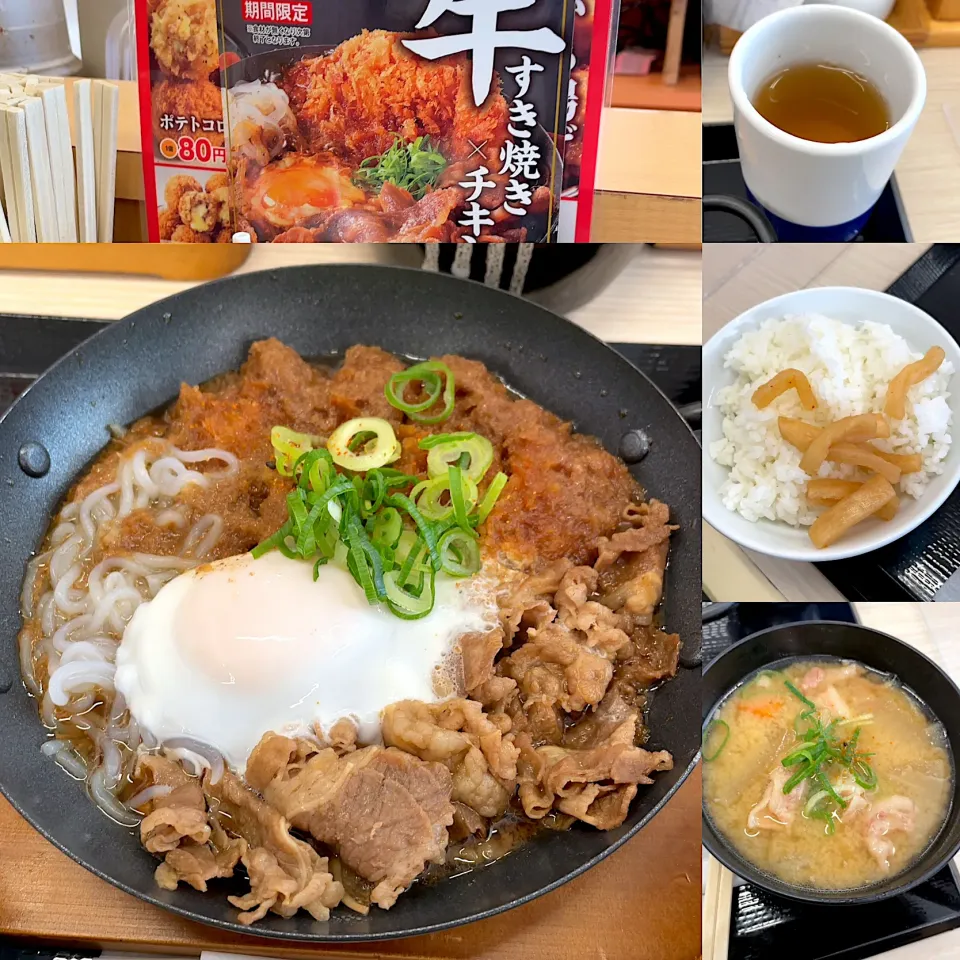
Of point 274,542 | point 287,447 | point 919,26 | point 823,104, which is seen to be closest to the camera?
point 823,104

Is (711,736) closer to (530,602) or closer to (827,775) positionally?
(827,775)

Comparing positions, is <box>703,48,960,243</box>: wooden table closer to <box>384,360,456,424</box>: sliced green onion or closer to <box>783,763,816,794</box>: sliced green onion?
<box>384,360,456,424</box>: sliced green onion

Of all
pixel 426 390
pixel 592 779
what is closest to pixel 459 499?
pixel 426 390

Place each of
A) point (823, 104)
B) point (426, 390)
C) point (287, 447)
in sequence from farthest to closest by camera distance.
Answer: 1. point (426, 390)
2. point (287, 447)
3. point (823, 104)

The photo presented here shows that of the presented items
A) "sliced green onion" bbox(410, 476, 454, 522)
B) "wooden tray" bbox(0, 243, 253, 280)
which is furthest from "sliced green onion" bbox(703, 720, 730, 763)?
"wooden tray" bbox(0, 243, 253, 280)

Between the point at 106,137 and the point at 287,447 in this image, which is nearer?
the point at 106,137

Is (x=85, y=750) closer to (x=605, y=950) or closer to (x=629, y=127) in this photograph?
(x=605, y=950)

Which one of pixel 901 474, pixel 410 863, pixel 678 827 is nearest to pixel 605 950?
pixel 678 827
